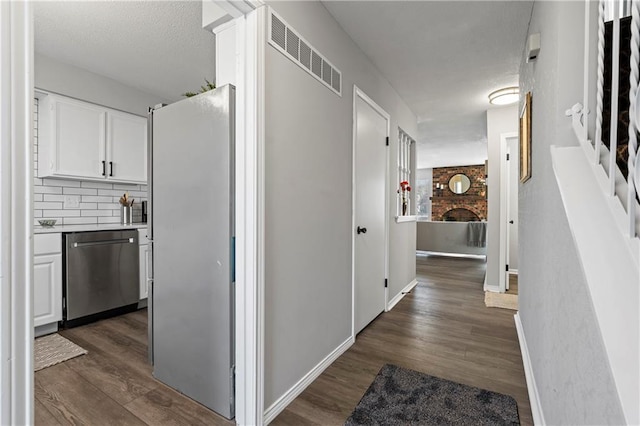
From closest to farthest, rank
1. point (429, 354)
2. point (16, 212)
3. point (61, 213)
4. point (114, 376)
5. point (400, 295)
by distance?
point (16, 212) → point (114, 376) → point (429, 354) → point (61, 213) → point (400, 295)

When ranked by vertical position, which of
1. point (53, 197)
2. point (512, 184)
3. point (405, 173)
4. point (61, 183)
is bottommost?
point (53, 197)

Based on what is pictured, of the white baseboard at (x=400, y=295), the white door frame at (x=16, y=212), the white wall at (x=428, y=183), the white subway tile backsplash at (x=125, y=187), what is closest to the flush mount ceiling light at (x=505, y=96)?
the white baseboard at (x=400, y=295)

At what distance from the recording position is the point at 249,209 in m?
1.50

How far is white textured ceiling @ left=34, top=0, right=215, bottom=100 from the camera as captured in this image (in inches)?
85.9

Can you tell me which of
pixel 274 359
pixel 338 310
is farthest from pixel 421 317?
pixel 274 359

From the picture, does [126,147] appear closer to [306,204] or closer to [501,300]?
[306,204]

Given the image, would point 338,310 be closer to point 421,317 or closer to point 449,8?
point 421,317

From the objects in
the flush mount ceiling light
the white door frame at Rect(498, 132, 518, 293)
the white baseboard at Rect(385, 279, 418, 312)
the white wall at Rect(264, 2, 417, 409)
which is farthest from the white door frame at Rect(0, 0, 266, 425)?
the white door frame at Rect(498, 132, 518, 293)

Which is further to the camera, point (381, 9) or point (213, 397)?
→ point (381, 9)

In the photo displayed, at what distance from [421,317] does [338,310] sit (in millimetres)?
1279

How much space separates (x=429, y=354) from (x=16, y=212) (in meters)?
2.51

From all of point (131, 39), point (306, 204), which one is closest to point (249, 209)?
point (306, 204)

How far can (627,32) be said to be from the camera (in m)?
1.13

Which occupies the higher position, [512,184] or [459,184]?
[459,184]
